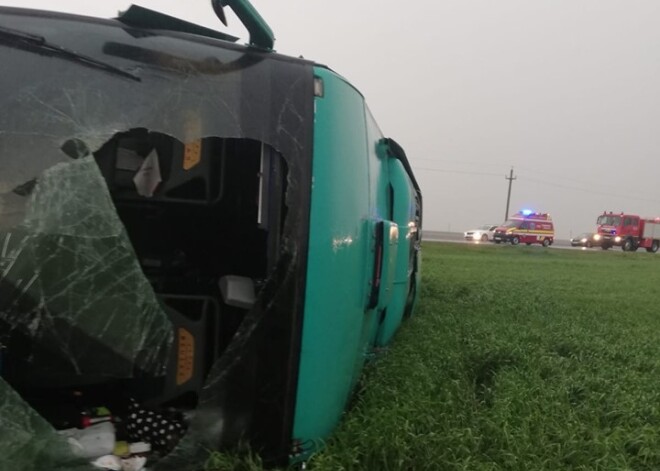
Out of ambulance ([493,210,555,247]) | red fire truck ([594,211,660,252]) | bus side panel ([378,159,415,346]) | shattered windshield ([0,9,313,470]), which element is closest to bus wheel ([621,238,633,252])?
red fire truck ([594,211,660,252])

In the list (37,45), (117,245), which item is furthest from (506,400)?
(37,45)

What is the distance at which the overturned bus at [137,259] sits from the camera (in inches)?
87.4

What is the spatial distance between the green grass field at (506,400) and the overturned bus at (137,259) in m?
0.34

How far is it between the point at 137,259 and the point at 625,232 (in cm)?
4348

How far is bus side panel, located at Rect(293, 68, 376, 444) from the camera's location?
2.40 metres

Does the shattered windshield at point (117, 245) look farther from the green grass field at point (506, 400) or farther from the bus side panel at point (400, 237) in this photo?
the bus side panel at point (400, 237)

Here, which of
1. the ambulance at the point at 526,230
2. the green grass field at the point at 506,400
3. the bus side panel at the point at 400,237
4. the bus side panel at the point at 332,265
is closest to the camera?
the bus side panel at the point at 332,265

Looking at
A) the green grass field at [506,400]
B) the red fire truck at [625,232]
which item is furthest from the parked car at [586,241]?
the green grass field at [506,400]

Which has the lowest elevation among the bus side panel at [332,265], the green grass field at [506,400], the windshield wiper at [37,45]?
the green grass field at [506,400]

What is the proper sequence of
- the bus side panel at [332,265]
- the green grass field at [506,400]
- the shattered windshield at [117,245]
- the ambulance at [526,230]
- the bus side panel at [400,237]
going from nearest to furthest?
the shattered windshield at [117,245]
the bus side panel at [332,265]
the green grass field at [506,400]
the bus side panel at [400,237]
the ambulance at [526,230]

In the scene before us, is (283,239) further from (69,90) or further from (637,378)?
(637,378)

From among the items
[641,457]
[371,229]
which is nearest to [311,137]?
[371,229]

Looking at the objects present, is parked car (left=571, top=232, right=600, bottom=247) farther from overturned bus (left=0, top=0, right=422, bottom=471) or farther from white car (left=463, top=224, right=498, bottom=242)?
overturned bus (left=0, top=0, right=422, bottom=471)

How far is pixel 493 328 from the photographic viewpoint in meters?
5.85
